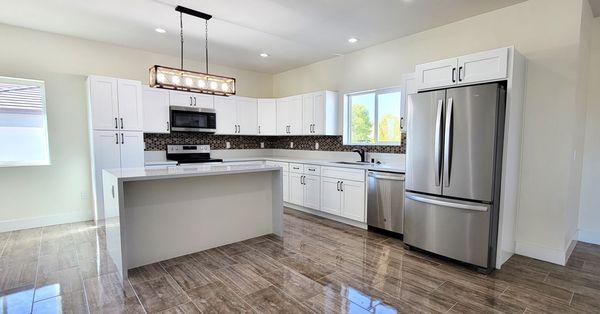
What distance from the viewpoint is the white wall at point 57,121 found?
399 centimetres

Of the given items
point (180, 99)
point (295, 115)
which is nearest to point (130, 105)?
point (180, 99)

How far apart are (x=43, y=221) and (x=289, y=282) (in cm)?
407

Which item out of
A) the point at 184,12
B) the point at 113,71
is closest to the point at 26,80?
the point at 113,71

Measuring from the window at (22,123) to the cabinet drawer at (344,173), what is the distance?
418cm

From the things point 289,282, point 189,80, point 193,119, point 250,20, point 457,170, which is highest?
point 250,20

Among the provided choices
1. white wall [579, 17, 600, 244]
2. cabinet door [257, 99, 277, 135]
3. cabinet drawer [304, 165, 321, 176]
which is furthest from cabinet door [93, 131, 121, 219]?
white wall [579, 17, 600, 244]

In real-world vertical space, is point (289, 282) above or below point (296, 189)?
below

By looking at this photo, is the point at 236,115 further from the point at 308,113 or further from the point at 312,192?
the point at 312,192

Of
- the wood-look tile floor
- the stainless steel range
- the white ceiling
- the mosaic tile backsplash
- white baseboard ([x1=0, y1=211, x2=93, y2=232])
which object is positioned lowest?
the wood-look tile floor

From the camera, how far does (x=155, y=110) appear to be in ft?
15.8

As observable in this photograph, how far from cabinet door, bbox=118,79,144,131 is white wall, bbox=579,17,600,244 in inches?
245

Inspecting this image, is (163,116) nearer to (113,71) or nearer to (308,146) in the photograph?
(113,71)

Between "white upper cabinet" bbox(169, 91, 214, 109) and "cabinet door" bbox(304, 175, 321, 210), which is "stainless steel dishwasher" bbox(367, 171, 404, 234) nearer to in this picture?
"cabinet door" bbox(304, 175, 321, 210)

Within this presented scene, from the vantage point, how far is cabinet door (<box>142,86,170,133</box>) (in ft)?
15.5
